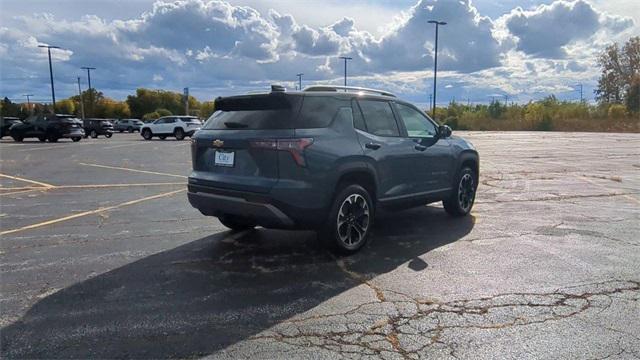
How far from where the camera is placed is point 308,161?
194 inches

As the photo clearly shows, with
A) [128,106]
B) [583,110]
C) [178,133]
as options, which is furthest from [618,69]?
[128,106]

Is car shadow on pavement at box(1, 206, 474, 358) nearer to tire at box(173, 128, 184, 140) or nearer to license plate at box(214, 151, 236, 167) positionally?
license plate at box(214, 151, 236, 167)

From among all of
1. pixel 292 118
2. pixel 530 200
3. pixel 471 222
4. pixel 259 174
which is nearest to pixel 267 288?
pixel 259 174

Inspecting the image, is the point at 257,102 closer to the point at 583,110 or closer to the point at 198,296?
the point at 198,296

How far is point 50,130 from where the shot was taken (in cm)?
3008

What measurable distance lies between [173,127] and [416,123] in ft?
99.4

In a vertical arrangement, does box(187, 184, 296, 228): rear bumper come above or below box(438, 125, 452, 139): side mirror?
below

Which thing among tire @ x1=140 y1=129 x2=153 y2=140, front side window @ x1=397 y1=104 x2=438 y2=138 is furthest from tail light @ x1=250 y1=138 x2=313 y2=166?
tire @ x1=140 y1=129 x2=153 y2=140

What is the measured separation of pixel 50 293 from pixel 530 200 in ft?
25.6

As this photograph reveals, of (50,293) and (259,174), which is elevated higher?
(259,174)

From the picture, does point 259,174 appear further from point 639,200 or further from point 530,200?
point 639,200

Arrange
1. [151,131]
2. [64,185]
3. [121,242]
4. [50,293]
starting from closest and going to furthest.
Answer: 1. [50,293]
2. [121,242]
3. [64,185]
4. [151,131]

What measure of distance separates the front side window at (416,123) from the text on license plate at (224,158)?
2.37 m

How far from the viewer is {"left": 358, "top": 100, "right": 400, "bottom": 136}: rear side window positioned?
5789 millimetres
